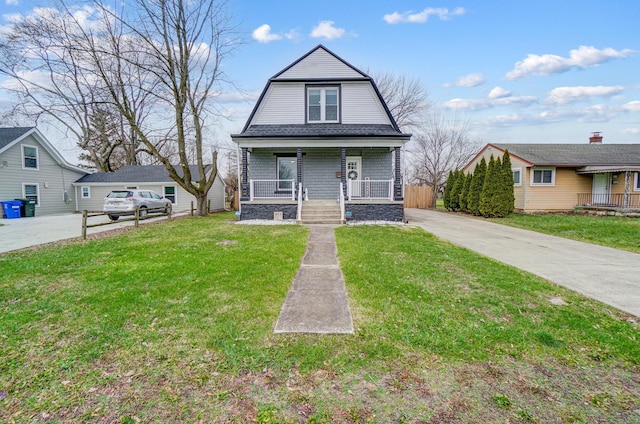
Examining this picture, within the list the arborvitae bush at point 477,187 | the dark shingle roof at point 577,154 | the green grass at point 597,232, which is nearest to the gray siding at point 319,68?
the arborvitae bush at point 477,187

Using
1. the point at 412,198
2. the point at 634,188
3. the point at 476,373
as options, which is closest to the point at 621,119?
the point at 634,188

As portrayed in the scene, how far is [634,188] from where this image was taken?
696 inches

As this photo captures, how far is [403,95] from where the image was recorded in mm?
28266

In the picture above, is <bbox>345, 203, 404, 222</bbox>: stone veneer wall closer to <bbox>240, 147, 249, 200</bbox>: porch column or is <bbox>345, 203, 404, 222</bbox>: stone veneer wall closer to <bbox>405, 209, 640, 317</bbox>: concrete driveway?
<bbox>405, 209, 640, 317</bbox>: concrete driveway

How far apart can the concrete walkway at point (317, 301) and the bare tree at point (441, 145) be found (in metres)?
29.2

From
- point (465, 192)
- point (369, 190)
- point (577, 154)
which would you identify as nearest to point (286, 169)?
point (369, 190)

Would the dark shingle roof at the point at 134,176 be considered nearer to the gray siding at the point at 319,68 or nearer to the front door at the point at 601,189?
the gray siding at the point at 319,68

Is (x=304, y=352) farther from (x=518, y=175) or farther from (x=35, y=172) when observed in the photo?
(x=35, y=172)

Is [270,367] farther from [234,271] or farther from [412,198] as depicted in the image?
[412,198]

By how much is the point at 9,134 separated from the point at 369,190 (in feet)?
69.9

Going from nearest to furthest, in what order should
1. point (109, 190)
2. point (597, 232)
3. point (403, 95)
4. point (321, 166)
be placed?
point (597, 232), point (321, 166), point (109, 190), point (403, 95)

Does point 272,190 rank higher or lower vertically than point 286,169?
lower

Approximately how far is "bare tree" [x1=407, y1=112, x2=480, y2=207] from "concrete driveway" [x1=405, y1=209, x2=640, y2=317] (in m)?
24.1

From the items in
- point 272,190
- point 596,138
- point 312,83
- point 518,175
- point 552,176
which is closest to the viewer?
point 312,83
